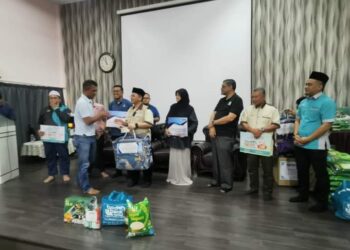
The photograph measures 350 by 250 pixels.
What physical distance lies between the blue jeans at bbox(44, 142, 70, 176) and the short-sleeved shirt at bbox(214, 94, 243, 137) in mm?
2365

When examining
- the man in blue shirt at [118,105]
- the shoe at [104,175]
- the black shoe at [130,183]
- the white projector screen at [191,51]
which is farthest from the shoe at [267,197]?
the shoe at [104,175]

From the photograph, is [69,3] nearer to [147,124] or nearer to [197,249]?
[147,124]

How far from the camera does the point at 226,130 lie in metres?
3.34

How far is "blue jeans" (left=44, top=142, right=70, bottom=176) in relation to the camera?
4.02m

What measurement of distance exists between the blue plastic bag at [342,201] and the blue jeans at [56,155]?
3614mm

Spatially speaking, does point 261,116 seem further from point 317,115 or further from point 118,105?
point 118,105

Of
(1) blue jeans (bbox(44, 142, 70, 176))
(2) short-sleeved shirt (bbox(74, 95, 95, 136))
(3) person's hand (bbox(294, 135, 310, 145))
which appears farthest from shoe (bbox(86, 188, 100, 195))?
(3) person's hand (bbox(294, 135, 310, 145))

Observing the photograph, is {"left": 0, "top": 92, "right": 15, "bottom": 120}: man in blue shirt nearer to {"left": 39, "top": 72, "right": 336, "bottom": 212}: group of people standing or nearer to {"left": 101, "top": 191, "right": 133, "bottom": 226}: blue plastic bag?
{"left": 39, "top": 72, "right": 336, "bottom": 212}: group of people standing

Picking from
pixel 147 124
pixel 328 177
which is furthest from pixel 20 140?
Result: pixel 328 177

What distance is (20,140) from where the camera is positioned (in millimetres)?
5199

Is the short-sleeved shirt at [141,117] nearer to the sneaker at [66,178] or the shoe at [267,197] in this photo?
the sneaker at [66,178]

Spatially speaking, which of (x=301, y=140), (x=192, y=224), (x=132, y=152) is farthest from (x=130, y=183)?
(x=301, y=140)

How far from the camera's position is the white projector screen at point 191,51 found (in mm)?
4652

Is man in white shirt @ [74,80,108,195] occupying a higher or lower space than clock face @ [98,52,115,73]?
lower
